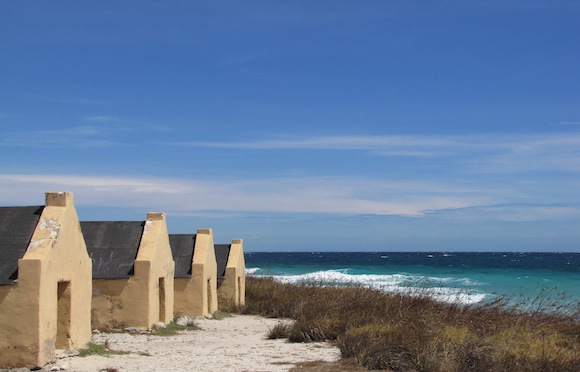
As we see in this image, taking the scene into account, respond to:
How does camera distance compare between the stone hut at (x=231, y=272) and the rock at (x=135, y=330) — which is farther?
the stone hut at (x=231, y=272)

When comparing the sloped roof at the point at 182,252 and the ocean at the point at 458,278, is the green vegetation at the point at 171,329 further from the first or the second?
the ocean at the point at 458,278

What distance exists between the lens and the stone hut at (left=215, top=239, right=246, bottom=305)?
27453 mm

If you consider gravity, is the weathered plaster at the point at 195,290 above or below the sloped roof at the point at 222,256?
below

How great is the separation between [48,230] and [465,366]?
723 cm

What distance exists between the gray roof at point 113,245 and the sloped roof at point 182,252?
3783 mm

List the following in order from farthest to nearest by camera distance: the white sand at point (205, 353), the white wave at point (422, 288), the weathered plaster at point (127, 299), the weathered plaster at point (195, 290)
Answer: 1. the weathered plaster at point (195, 290)
2. the white wave at point (422, 288)
3. the weathered plaster at point (127, 299)
4. the white sand at point (205, 353)

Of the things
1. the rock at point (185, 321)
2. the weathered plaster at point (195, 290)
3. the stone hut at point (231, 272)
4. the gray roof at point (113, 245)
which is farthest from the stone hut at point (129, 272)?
the stone hut at point (231, 272)

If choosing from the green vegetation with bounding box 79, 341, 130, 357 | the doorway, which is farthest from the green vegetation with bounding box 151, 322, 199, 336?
the doorway

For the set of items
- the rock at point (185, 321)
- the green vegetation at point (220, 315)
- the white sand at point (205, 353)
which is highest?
the rock at point (185, 321)

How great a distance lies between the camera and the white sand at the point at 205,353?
12.8 metres

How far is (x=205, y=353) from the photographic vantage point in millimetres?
14789

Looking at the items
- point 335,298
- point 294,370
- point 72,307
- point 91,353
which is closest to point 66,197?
point 72,307

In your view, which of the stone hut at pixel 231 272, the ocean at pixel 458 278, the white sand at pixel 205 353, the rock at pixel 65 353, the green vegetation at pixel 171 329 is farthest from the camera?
the stone hut at pixel 231 272

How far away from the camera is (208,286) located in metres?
24.7
